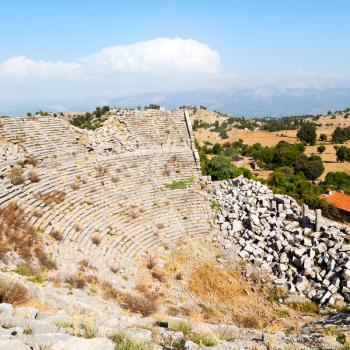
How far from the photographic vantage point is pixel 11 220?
14.4 metres

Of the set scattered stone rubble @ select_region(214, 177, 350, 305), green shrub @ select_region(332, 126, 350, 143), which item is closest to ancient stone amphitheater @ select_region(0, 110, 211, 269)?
scattered stone rubble @ select_region(214, 177, 350, 305)

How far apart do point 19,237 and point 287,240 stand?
12.0m

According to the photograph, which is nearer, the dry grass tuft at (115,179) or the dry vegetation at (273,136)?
the dry grass tuft at (115,179)

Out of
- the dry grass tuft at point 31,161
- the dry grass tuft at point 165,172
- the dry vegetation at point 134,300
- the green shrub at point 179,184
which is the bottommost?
the dry vegetation at point 134,300

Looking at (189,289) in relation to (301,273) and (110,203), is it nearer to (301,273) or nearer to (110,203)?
(301,273)

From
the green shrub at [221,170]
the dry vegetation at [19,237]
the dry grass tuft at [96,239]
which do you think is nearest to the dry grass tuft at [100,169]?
the dry grass tuft at [96,239]

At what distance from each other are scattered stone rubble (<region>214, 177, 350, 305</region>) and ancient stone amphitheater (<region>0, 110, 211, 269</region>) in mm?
1847

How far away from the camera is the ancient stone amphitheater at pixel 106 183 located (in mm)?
16203

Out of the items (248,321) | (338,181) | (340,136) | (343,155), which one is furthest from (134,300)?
(340,136)

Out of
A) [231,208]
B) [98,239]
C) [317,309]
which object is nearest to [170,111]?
[231,208]

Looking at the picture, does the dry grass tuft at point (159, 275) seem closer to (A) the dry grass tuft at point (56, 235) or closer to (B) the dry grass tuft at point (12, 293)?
(A) the dry grass tuft at point (56, 235)

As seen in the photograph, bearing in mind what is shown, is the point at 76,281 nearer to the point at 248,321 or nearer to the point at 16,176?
the point at 248,321

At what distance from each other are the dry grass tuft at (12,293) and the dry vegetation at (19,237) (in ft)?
10.7

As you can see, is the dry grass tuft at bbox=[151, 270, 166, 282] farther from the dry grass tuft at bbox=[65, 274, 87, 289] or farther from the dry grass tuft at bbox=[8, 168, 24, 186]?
the dry grass tuft at bbox=[8, 168, 24, 186]
